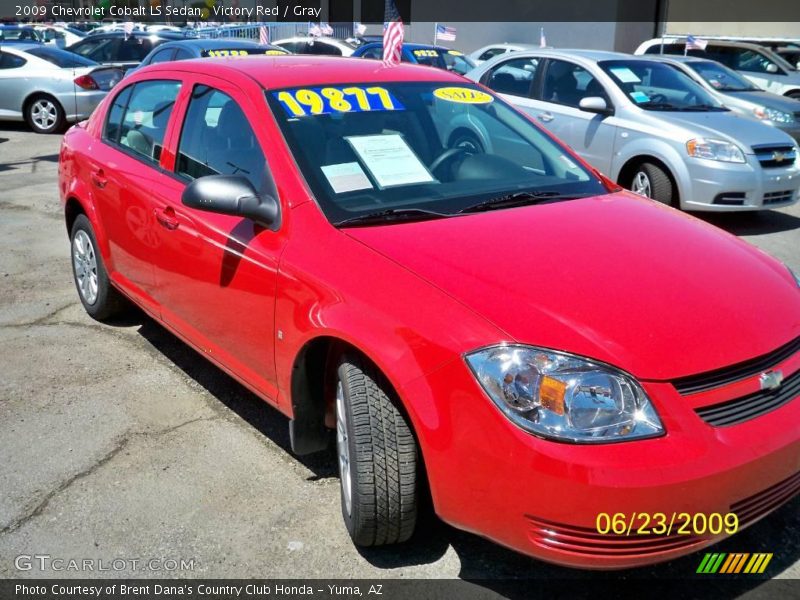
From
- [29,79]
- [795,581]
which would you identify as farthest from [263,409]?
[29,79]

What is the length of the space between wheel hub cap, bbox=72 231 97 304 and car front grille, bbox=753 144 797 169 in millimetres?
5923

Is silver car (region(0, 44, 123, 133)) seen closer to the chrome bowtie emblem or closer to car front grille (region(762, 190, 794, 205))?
car front grille (region(762, 190, 794, 205))

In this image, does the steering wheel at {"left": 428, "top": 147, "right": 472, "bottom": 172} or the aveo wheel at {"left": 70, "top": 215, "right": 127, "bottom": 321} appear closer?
the steering wheel at {"left": 428, "top": 147, "right": 472, "bottom": 172}

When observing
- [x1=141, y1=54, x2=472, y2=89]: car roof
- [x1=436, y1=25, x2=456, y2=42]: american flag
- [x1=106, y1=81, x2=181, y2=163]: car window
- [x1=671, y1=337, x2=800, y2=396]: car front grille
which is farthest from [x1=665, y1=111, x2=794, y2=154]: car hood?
[x1=436, y1=25, x2=456, y2=42]: american flag

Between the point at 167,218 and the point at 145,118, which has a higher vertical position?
the point at 145,118

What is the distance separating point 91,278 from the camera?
524 cm

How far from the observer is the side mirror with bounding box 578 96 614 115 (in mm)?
8172

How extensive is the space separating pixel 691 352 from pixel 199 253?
7.05 ft

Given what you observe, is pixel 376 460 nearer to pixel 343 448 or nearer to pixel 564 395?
pixel 343 448

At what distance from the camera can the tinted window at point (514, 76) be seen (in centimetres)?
920

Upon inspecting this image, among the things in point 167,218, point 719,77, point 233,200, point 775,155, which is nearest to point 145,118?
point 167,218

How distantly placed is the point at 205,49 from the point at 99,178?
6095 mm

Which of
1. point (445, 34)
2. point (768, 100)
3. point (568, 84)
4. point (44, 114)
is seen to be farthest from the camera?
point (445, 34)

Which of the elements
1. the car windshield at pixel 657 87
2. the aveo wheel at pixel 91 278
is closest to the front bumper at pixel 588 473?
the aveo wheel at pixel 91 278
